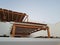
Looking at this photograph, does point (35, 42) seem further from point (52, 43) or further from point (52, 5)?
point (52, 5)

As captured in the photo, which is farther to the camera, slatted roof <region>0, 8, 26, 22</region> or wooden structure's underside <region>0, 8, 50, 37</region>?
slatted roof <region>0, 8, 26, 22</region>

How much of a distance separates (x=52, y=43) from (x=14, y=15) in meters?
1.65

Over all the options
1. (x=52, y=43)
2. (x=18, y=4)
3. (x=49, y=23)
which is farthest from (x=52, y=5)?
(x=52, y=43)

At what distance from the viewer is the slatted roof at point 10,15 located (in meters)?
4.31

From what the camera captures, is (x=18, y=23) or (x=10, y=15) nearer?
(x=18, y=23)

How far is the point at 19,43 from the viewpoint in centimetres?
341

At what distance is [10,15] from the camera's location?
4.55 m

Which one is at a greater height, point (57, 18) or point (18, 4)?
point (18, 4)

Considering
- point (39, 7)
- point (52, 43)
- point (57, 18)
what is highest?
point (39, 7)

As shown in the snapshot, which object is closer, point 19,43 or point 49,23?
point 19,43

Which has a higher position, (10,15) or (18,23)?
(10,15)

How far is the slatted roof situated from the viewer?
4305mm

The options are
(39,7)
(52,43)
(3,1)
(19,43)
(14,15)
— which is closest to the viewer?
(19,43)

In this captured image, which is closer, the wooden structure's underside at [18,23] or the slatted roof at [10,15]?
the wooden structure's underside at [18,23]
